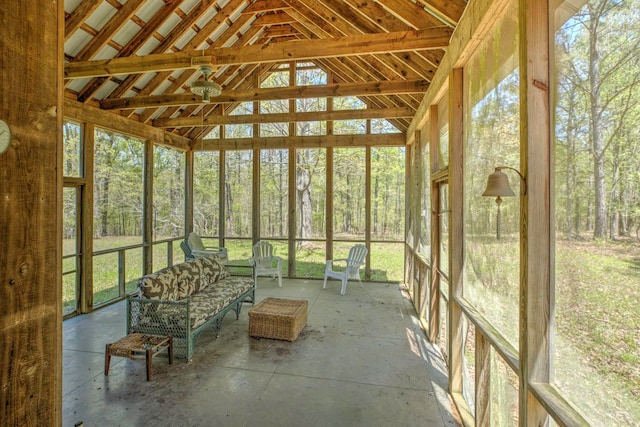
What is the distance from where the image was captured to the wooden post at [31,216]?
79cm

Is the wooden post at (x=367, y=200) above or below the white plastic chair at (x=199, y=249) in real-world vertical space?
above

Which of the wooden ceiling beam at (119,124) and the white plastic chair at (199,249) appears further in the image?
the white plastic chair at (199,249)

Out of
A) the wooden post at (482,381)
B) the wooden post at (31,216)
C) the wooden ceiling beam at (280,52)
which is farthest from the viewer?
the wooden ceiling beam at (280,52)

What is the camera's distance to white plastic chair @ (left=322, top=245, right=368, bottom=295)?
5.90 m

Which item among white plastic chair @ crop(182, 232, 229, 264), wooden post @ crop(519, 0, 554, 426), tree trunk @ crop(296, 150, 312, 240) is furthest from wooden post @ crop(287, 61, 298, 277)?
wooden post @ crop(519, 0, 554, 426)

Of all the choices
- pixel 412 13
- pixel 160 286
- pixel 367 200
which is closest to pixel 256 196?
pixel 367 200

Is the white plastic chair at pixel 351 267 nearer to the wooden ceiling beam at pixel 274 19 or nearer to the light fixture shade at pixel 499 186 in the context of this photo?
the light fixture shade at pixel 499 186

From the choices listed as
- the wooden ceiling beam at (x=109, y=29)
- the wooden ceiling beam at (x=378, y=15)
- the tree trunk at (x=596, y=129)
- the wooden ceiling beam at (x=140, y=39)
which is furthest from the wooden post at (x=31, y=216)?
the wooden ceiling beam at (x=140, y=39)

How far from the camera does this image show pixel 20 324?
82cm

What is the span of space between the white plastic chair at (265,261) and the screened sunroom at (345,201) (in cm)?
39

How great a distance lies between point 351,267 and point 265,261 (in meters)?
1.89

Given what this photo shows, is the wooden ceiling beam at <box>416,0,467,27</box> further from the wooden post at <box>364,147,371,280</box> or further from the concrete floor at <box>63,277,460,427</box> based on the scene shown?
the wooden post at <box>364,147,371,280</box>

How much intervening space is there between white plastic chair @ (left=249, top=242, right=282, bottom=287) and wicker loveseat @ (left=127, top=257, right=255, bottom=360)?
1.73m

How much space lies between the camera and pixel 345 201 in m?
6.91
